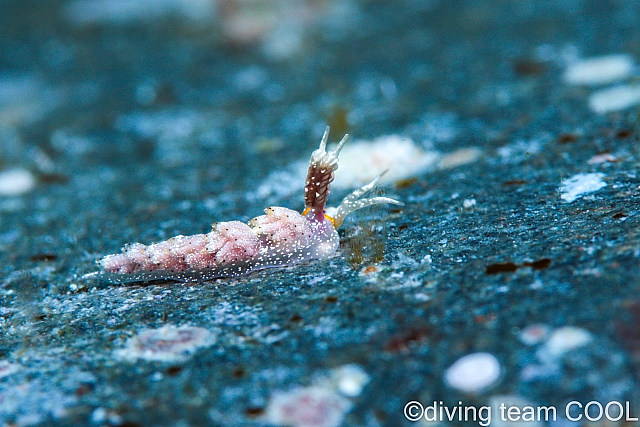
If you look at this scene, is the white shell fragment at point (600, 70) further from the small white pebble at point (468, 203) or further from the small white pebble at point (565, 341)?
the small white pebble at point (565, 341)

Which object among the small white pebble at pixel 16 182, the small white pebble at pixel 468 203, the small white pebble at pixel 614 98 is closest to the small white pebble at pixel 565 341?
the small white pebble at pixel 468 203

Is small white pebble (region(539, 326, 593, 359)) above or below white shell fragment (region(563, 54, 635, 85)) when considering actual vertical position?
below

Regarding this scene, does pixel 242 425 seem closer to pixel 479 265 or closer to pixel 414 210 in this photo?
pixel 479 265

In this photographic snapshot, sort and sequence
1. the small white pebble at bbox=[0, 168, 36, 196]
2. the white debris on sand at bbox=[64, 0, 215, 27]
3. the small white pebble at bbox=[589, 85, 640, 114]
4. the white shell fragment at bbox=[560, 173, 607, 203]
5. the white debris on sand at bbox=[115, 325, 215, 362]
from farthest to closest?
the white debris on sand at bbox=[64, 0, 215, 27]
the small white pebble at bbox=[0, 168, 36, 196]
the small white pebble at bbox=[589, 85, 640, 114]
the white shell fragment at bbox=[560, 173, 607, 203]
the white debris on sand at bbox=[115, 325, 215, 362]

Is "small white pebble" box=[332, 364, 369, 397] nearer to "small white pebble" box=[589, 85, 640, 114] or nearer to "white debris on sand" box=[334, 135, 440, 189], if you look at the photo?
"white debris on sand" box=[334, 135, 440, 189]

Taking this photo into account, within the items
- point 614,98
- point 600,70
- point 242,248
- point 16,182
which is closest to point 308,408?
point 242,248

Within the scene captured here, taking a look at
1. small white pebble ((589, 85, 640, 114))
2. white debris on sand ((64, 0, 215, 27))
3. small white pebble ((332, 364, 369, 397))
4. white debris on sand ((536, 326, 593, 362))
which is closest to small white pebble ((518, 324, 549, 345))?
white debris on sand ((536, 326, 593, 362))

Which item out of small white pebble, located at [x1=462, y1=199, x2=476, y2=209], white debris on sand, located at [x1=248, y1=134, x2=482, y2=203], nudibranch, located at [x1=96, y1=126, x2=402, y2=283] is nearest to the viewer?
nudibranch, located at [x1=96, y1=126, x2=402, y2=283]

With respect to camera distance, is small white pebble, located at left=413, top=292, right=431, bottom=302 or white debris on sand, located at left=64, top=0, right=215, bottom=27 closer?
small white pebble, located at left=413, top=292, right=431, bottom=302
